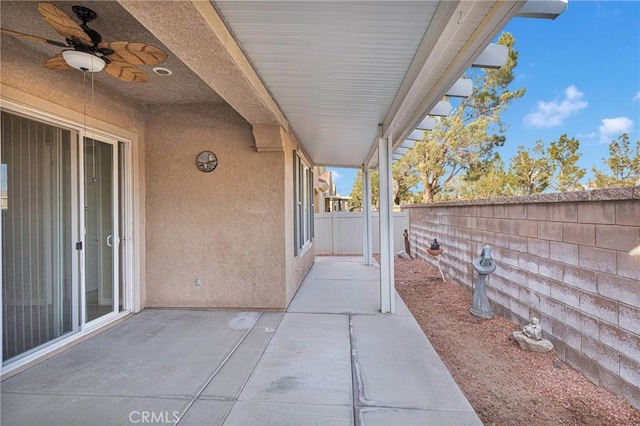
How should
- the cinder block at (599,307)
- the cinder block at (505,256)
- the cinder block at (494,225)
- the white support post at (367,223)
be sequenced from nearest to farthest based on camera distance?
1. the cinder block at (599,307)
2. the cinder block at (505,256)
3. the cinder block at (494,225)
4. the white support post at (367,223)

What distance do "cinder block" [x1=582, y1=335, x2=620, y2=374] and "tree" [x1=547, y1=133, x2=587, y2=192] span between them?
818 cm

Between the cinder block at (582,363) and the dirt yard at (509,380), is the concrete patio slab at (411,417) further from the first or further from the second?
the cinder block at (582,363)

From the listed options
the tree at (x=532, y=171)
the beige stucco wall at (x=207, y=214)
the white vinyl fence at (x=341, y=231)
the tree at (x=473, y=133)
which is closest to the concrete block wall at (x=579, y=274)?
the beige stucco wall at (x=207, y=214)

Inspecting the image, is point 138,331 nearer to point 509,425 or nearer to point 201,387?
point 201,387

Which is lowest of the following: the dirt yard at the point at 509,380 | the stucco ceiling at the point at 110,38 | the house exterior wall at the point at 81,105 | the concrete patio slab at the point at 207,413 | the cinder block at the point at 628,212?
the dirt yard at the point at 509,380

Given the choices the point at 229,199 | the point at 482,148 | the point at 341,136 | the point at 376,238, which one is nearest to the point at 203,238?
the point at 229,199

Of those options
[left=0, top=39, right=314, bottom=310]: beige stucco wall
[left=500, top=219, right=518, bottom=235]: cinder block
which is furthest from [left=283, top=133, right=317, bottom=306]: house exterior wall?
[left=500, top=219, right=518, bottom=235]: cinder block

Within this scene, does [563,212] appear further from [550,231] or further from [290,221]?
[290,221]

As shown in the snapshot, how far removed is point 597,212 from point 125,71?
4.33 metres

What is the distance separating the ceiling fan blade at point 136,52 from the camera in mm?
2428

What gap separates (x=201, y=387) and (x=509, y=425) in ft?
7.56

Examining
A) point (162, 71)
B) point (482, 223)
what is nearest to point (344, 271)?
point (482, 223)

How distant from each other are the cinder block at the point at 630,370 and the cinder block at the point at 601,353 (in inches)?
1.7

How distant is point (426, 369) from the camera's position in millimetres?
2895
